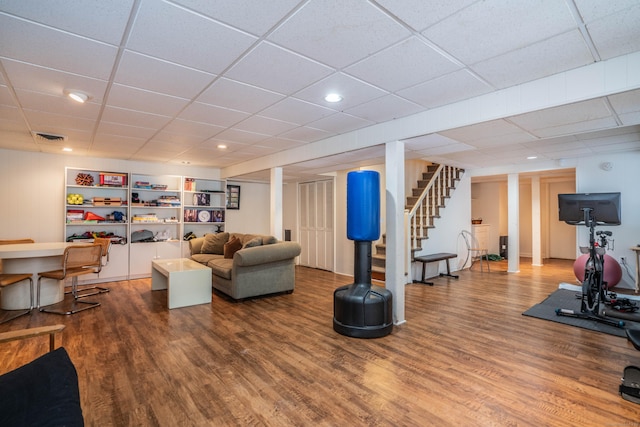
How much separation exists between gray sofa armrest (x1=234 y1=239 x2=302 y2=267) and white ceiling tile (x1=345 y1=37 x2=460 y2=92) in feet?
9.39

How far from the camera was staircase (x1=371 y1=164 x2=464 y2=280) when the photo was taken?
5.96 m

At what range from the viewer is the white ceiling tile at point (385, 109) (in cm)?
304

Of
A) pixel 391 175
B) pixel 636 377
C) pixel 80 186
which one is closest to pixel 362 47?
pixel 391 175

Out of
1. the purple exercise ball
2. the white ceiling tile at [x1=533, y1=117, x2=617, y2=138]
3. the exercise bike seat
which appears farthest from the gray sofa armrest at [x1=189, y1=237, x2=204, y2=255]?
the purple exercise ball

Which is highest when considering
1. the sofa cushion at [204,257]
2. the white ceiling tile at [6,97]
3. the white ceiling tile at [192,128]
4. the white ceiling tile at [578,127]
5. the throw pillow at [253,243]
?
the white ceiling tile at [192,128]

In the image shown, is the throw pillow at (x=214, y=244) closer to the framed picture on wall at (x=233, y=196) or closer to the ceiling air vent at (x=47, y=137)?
the framed picture on wall at (x=233, y=196)

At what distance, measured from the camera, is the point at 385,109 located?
3.26 m

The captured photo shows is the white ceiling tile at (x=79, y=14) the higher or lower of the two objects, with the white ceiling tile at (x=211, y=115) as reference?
lower

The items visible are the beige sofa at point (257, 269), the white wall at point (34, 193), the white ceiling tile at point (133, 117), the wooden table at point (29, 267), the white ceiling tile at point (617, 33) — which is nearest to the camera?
the white ceiling tile at point (617, 33)

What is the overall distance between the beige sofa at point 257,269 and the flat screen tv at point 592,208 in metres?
4.31

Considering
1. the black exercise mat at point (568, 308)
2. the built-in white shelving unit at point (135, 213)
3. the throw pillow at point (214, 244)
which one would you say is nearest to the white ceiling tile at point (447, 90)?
the black exercise mat at point (568, 308)

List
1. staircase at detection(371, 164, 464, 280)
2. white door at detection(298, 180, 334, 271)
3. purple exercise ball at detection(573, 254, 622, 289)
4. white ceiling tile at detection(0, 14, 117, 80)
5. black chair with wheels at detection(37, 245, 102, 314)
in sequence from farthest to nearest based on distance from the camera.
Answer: white door at detection(298, 180, 334, 271)
staircase at detection(371, 164, 464, 280)
purple exercise ball at detection(573, 254, 622, 289)
black chair with wheels at detection(37, 245, 102, 314)
white ceiling tile at detection(0, 14, 117, 80)

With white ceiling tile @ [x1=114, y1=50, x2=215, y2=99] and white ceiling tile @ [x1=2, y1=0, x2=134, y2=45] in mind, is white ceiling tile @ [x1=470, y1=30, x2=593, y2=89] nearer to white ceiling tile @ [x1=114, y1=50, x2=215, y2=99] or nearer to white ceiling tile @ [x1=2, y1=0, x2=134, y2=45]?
white ceiling tile @ [x1=114, y1=50, x2=215, y2=99]

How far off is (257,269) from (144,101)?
2.67 m
